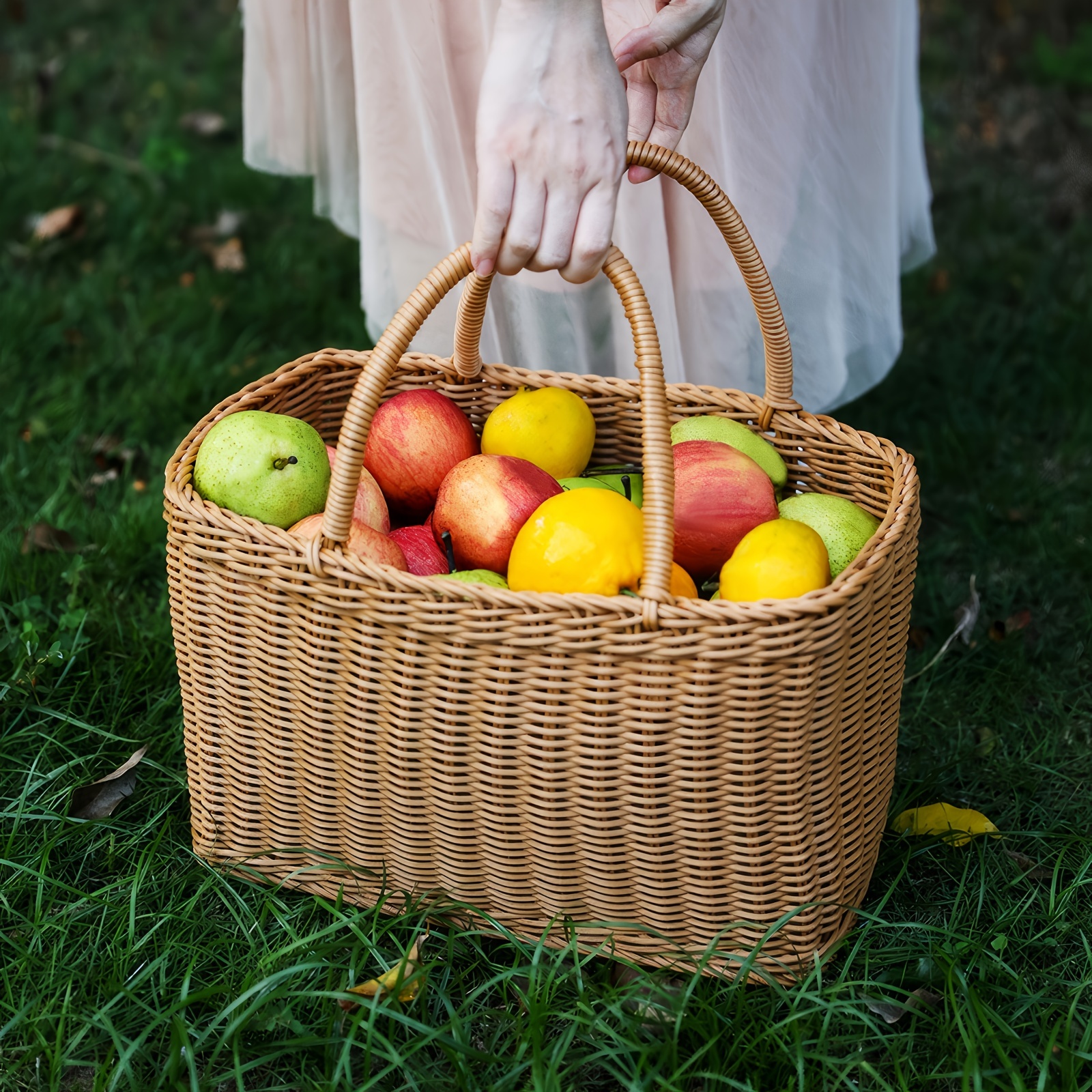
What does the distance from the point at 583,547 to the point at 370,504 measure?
39cm

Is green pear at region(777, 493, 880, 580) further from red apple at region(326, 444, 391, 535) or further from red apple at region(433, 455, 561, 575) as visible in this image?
red apple at region(326, 444, 391, 535)

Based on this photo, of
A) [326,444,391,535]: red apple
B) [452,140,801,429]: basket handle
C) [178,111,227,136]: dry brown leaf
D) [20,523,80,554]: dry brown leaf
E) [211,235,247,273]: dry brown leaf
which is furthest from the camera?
[178,111,227,136]: dry brown leaf

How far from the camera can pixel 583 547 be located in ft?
4.16

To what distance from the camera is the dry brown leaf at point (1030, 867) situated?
1.54 m

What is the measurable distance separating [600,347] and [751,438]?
1.76 feet

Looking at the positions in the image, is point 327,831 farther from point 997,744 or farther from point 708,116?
point 708,116

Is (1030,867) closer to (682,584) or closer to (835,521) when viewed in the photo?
(835,521)

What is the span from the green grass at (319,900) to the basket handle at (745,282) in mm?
608

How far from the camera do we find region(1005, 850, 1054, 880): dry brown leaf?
5.07 ft

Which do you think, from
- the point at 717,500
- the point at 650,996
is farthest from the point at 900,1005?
the point at 717,500

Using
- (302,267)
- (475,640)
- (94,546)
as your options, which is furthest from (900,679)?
(302,267)

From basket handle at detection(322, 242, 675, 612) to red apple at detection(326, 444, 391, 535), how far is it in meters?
0.21

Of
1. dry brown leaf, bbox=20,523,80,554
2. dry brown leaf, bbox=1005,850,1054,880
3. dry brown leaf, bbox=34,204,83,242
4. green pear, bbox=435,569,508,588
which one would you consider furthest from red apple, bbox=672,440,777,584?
dry brown leaf, bbox=34,204,83,242

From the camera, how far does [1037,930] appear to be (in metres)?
1.46
